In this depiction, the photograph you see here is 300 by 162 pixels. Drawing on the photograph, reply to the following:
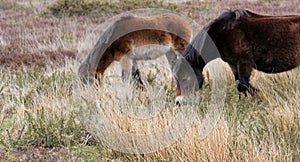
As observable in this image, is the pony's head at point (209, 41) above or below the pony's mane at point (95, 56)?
above

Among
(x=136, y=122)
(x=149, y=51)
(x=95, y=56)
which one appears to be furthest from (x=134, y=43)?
(x=136, y=122)

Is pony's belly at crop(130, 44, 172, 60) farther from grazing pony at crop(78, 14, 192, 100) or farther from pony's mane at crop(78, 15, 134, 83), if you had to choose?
pony's mane at crop(78, 15, 134, 83)

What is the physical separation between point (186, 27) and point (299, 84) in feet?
8.47

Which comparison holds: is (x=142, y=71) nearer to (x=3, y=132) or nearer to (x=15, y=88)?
(x=15, y=88)

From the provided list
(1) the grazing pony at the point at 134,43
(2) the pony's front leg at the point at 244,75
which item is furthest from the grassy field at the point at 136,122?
(1) the grazing pony at the point at 134,43

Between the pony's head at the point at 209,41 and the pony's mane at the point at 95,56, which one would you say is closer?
the pony's head at the point at 209,41

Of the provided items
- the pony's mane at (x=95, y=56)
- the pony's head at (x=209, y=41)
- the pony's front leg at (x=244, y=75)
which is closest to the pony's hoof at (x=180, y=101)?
the pony's head at (x=209, y=41)

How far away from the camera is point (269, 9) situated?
19.9 meters

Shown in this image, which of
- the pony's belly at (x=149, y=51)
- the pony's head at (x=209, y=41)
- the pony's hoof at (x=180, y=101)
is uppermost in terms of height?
the pony's head at (x=209, y=41)

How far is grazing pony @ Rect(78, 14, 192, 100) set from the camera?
6.66 m

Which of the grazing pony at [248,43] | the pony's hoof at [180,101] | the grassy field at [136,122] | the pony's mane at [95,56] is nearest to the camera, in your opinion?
the grassy field at [136,122]

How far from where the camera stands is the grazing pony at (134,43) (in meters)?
6.66

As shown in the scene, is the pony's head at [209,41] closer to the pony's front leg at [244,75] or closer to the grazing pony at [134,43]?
the pony's front leg at [244,75]

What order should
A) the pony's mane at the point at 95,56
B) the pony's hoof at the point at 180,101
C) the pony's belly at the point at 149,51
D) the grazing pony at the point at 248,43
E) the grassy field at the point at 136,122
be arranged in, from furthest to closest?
the pony's belly at the point at 149,51, the pony's mane at the point at 95,56, the grazing pony at the point at 248,43, the pony's hoof at the point at 180,101, the grassy field at the point at 136,122
